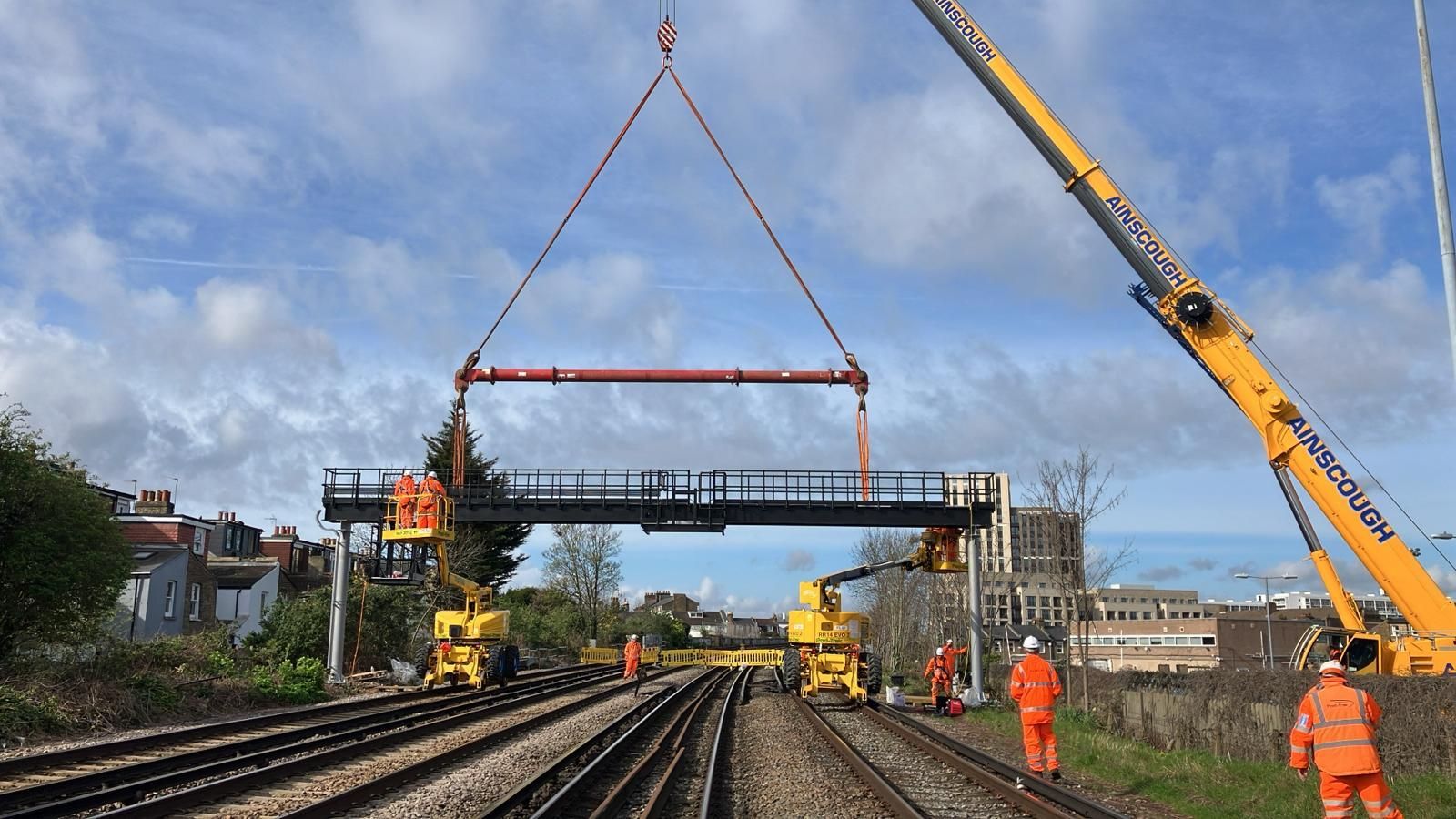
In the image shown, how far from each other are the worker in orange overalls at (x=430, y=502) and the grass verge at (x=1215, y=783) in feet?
53.1

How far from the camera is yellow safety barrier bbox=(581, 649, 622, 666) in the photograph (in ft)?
192

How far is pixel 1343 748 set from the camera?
8.34 m

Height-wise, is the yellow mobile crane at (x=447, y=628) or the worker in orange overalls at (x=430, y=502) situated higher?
the worker in orange overalls at (x=430, y=502)

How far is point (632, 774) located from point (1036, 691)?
Answer: 4973 millimetres

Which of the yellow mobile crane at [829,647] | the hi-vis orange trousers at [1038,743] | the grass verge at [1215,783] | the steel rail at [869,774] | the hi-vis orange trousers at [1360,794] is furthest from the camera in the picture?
the yellow mobile crane at [829,647]

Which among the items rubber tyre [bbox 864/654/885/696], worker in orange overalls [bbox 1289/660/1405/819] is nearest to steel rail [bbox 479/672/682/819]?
rubber tyre [bbox 864/654/885/696]

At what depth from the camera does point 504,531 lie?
197 ft

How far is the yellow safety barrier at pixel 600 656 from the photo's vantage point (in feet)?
192

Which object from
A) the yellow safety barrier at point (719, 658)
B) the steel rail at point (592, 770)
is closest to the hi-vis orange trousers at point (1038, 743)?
the steel rail at point (592, 770)

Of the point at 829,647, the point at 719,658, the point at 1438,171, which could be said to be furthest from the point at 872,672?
the point at 719,658

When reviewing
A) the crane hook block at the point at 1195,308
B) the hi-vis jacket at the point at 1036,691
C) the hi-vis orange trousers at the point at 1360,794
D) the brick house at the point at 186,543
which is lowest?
the hi-vis orange trousers at the point at 1360,794

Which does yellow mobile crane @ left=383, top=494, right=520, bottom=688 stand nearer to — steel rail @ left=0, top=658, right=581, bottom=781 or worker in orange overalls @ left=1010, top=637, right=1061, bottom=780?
steel rail @ left=0, top=658, right=581, bottom=781

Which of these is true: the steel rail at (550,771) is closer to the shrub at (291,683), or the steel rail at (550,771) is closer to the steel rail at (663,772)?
the steel rail at (663,772)

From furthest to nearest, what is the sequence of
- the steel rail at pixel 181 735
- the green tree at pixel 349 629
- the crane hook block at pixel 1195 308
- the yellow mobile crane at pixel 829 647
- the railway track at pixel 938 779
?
the green tree at pixel 349 629 → the yellow mobile crane at pixel 829 647 → the crane hook block at pixel 1195 308 → the steel rail at pixel 181 735 → the railway track at pixel 938 779
